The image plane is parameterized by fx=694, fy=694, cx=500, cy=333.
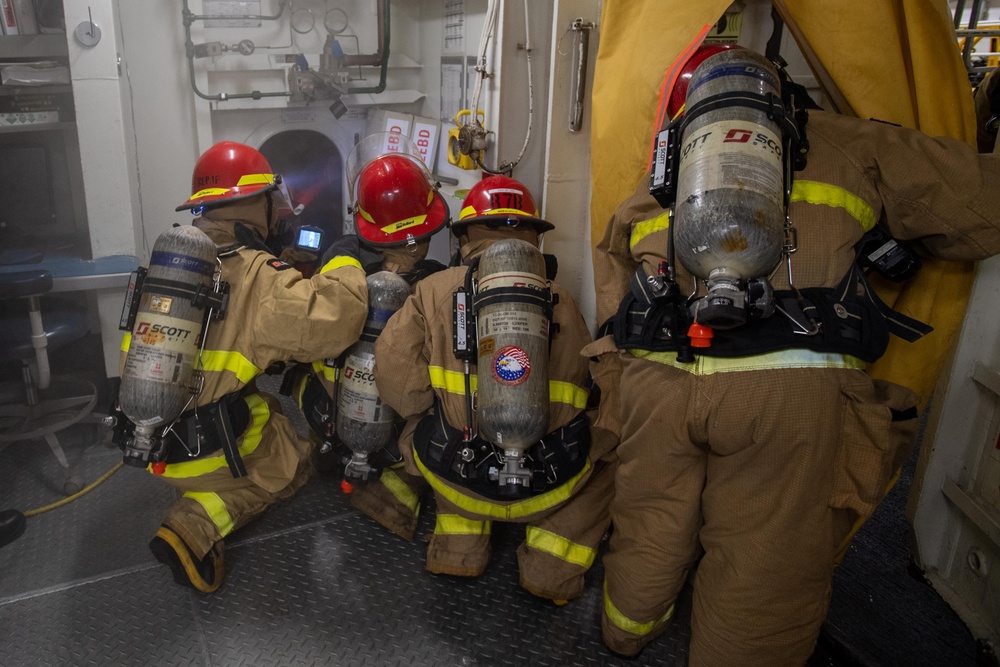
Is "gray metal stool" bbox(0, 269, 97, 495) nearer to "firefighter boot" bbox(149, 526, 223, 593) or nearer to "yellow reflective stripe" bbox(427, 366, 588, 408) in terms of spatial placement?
"firefighter boot" bbox(149, 526, 223, 593)

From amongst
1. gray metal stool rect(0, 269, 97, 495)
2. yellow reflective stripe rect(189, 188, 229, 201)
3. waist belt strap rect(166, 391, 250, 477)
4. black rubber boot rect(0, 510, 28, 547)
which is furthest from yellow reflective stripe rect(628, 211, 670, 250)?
black rubber boot rect(0, 510, 28, 547)

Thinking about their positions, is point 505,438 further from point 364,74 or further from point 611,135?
point 364,74

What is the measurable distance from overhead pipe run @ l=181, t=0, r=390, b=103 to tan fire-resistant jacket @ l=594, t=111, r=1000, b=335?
11.1 feet

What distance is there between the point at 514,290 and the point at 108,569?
76.8 inches

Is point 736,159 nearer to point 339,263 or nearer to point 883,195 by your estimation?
point 883,195

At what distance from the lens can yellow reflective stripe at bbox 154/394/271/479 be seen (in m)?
2.69

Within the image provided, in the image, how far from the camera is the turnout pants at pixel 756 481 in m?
1.82

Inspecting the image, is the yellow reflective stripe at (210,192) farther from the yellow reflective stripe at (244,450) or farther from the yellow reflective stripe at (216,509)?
Answer: the yellow reflective stripe at (216,509)

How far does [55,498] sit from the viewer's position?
320 centimetres

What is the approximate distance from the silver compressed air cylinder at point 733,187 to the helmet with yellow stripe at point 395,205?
1466mm

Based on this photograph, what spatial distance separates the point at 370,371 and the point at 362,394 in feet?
0.32

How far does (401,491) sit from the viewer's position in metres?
3.05

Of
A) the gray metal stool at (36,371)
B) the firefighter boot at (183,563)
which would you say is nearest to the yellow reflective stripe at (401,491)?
the firefighter boot at (183,563)

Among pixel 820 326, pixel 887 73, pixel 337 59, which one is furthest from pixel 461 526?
pixel 337 59
